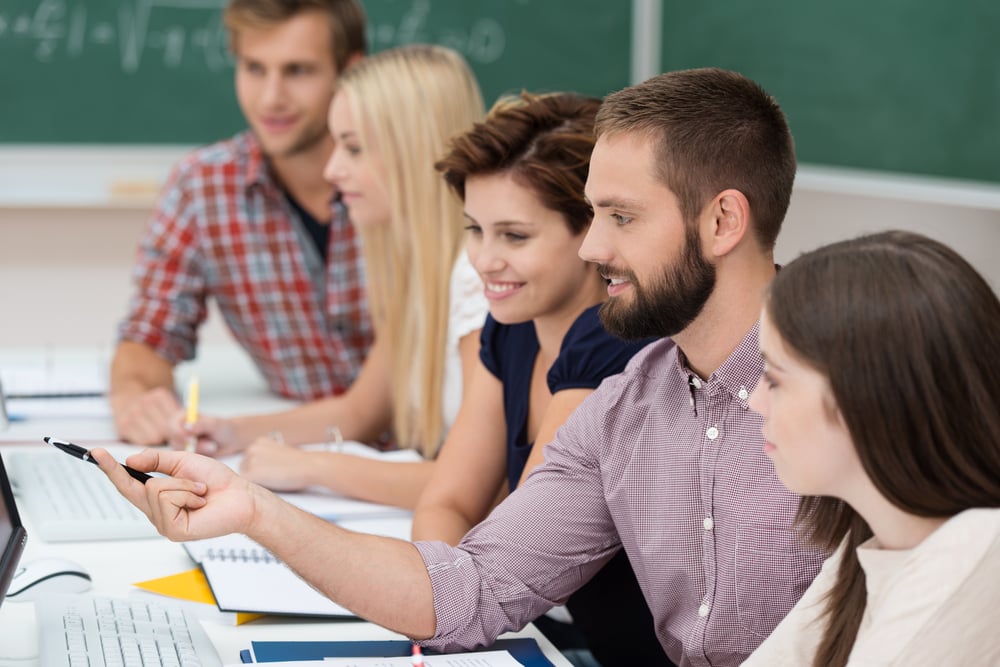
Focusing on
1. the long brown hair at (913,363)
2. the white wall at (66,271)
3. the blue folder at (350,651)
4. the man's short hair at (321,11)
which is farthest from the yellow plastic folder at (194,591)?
the white wall at (66,271)

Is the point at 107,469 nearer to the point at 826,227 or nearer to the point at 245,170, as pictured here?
the point at 245,170

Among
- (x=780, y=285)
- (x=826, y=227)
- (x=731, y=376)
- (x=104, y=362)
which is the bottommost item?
(x=104, y=362)

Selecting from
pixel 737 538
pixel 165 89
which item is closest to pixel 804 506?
pixel 737 538

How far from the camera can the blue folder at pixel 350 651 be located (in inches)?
51.7

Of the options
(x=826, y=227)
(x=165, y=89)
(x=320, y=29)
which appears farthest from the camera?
(x=165, y=89)

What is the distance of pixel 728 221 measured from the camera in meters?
1.37

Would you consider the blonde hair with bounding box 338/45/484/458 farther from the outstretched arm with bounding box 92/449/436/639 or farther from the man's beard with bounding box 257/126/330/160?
the outstretched arm with bounding box 92/449/436/639

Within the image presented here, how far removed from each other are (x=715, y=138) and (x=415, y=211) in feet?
3.54

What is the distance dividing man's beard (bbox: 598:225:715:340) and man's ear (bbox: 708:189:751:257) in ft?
0.07

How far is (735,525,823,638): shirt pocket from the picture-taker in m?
1.31

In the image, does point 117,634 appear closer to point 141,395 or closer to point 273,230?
point 141,395

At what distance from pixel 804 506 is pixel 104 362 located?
84.4 inches

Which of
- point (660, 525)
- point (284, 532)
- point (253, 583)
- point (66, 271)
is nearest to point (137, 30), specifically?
point (66, 271)

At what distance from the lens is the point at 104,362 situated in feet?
9.70
